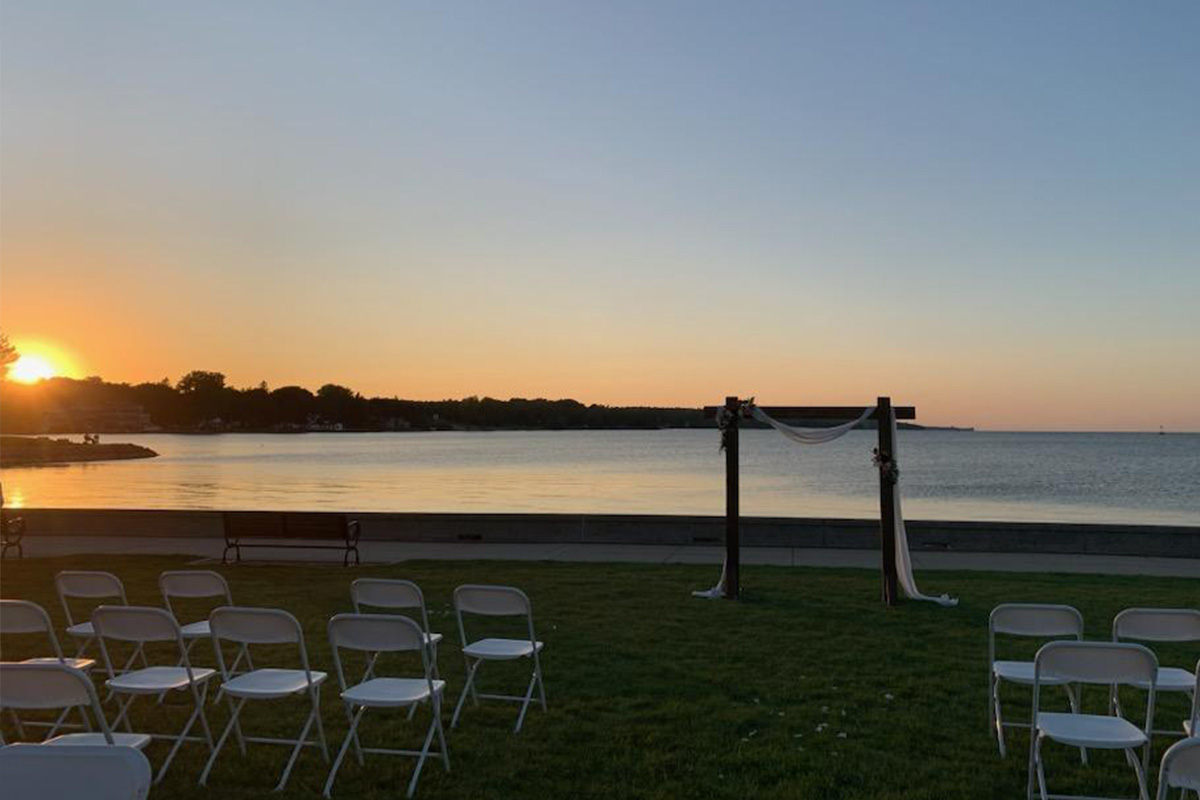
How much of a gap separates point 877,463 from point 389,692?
683 centimetres

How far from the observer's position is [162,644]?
812 centimetres

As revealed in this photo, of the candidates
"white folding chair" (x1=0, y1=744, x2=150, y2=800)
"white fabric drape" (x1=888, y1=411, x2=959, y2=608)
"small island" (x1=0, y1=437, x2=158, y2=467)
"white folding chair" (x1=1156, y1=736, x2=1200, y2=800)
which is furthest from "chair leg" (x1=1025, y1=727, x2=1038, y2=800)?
"small island" (x1=0, y1=437, x2=158, y2=467)

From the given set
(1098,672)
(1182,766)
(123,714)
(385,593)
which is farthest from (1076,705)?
(123,714)

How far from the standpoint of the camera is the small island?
71688mm

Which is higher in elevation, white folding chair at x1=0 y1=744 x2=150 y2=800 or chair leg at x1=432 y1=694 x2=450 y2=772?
white folding chair at x1=0 y1=744 x2=150 y2=800

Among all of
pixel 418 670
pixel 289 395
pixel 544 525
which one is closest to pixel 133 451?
pixel 289 395

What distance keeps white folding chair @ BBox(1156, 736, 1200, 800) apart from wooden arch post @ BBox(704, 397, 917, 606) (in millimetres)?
6690

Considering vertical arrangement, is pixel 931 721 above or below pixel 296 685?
Result: below

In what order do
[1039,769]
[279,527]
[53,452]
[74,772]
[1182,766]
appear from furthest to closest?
[53,452], [279,527], [1039,769], [1182,766], [74,772]

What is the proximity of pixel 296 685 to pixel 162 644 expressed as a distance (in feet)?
12.4

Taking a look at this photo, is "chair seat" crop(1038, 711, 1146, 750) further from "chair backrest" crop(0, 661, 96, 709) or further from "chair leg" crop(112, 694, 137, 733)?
"chair leg" crop(112, 694, 137, 733)

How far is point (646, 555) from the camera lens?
45.2 ft

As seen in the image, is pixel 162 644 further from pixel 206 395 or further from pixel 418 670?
pixel 206 395

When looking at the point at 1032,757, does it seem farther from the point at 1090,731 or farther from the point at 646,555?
the point at 646,555
